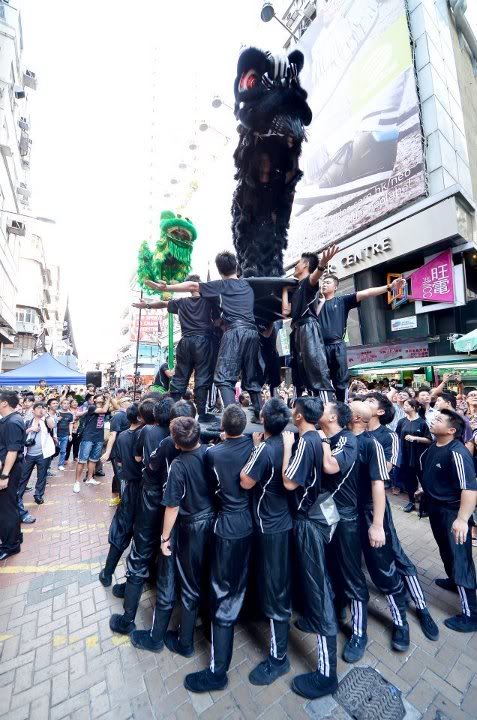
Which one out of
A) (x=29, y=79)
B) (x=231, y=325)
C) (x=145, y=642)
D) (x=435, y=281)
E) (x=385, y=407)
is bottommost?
(x=145, y=642)

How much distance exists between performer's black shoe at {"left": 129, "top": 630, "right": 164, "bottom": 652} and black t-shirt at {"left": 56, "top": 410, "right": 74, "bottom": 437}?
8024 millimetres

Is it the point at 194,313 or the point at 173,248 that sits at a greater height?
the point at 173,248

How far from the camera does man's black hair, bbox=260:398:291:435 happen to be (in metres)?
2.59

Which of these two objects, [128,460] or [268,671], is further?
[128,460]

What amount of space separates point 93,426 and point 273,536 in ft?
22.3

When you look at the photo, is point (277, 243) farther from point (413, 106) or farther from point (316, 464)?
point (413, 106)

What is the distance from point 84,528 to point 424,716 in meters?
5.24

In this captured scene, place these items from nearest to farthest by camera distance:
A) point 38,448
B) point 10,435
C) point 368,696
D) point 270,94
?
point 368,696
point 270,94
point 10,435
point 38,448

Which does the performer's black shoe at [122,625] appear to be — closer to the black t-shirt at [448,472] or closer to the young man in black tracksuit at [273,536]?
the young man in black tracksuit at [273,536]

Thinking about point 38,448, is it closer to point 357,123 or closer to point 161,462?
point 161,462

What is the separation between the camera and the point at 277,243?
4.66m

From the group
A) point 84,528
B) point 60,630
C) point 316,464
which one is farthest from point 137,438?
point 84,528

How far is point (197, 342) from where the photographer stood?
421cm

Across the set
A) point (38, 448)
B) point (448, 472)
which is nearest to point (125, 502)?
point (448, 472)
